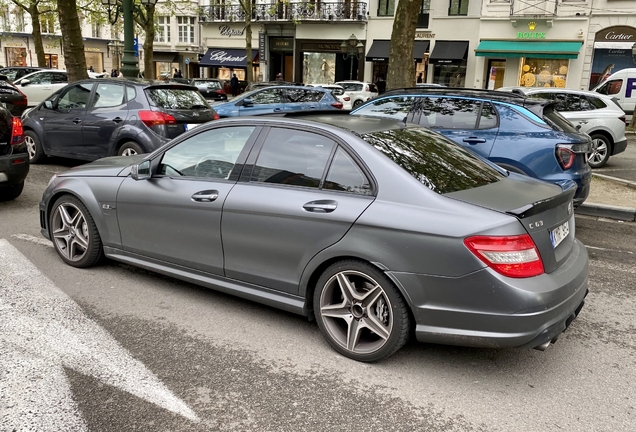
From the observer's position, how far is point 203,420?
9.76 ft

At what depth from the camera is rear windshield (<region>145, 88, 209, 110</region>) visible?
9109mm

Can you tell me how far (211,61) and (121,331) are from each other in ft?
133

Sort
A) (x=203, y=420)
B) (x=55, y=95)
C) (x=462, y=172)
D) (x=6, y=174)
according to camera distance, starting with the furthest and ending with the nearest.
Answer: (x=55, y=95)
(x=6, y=174)
(x=462, y=172)
(x=203, y=420)

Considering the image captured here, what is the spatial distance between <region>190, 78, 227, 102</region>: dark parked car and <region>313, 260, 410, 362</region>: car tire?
2313 cm

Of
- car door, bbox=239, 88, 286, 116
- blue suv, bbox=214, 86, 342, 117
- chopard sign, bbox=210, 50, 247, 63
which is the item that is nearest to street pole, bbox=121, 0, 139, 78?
blue suv, bbox=214, 86, 342, 117

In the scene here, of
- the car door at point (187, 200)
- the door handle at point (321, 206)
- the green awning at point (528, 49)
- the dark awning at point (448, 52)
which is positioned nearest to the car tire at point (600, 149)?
the car door at point (187, 200)

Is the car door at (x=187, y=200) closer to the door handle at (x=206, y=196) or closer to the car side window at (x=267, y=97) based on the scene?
the door handle at (x=206, y=196)

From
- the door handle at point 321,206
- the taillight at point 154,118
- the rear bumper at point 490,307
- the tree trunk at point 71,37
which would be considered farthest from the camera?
the tree trunk at point 71,37

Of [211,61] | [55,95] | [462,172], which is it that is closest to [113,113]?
[55,95]

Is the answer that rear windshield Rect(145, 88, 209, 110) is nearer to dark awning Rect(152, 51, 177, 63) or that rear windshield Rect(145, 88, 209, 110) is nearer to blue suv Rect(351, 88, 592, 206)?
blue suv Rect(351, 88, 592, 206)

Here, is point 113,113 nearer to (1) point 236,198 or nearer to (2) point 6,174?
(2) point 6,174

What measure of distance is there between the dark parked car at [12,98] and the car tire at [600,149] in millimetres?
16236

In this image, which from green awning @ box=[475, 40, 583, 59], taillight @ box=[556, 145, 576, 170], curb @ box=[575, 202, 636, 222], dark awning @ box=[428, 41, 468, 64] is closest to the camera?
taillight @ box=[556, 145, 576, 170]

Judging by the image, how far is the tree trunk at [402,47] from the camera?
12.3 m
